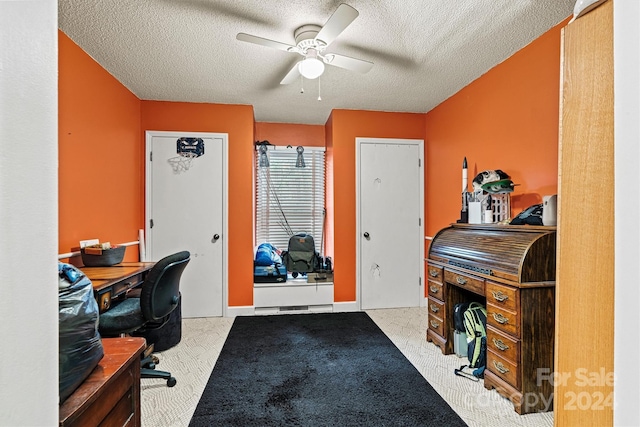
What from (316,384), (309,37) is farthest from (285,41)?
(316,384)

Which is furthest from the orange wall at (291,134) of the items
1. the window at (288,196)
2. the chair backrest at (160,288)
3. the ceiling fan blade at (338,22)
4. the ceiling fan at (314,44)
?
the chair backrest at (160,288)

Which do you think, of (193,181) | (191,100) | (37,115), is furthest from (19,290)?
(191,100)

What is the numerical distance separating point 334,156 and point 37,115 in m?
3.43

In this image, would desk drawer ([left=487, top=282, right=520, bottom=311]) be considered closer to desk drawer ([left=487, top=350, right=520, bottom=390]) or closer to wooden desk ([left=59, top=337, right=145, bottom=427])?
desk drawer ([left=487, top=350, right=520, bottom=390])

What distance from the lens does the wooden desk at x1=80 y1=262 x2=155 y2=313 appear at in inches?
72.7

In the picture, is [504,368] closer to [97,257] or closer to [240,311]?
[240,311]

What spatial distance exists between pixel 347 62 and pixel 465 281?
1861 millimetres

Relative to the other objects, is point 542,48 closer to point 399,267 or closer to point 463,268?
point 463,268

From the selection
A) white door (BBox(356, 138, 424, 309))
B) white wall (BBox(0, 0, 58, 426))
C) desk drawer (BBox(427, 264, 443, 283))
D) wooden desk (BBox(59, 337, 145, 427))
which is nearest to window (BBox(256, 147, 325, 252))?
white door (BBox(356, 138, 424, 309))

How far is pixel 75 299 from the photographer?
843mm

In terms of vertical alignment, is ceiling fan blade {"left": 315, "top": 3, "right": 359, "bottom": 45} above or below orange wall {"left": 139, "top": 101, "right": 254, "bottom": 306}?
above

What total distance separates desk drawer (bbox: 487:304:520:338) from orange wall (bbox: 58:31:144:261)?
9.81 feet

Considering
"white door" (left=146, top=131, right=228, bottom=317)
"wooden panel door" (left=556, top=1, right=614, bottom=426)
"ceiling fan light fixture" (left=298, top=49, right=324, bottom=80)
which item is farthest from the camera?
"white door" (left=146, top=131, right=228, bottom=317)

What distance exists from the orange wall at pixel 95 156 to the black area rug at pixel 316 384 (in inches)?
60.6
